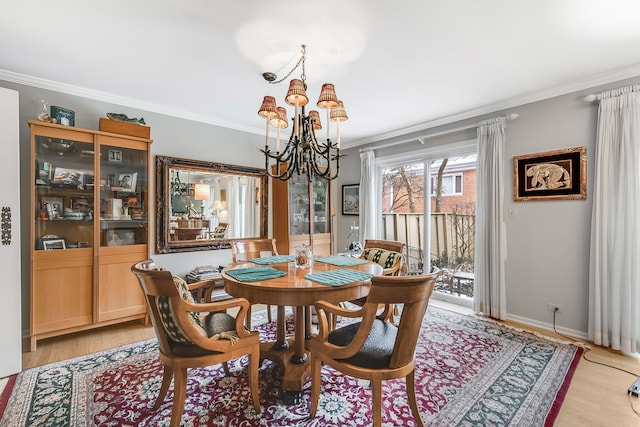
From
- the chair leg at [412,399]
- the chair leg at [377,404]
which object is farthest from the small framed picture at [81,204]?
the chair leg at [412,399]

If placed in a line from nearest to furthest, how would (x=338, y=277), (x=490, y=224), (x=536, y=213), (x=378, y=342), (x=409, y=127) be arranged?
(x=378, y=342) → (x=338, y=277) → (x=536, y=213) → (x=490, y=224) → (x=409, y=127)

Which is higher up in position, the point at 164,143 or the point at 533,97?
the point at 533,97

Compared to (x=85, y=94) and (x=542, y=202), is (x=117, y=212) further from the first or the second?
(x=542, y=202)

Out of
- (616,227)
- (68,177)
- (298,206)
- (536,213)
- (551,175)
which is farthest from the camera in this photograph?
(298,206)

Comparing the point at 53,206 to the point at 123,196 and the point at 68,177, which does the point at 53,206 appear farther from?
the point at 123,196

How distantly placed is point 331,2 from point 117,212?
9.53 feet

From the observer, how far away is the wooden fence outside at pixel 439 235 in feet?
12.8

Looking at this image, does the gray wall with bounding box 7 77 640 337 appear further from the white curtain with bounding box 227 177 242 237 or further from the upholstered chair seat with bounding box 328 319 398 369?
the upholstered chair seat with bounding box 328 319 398 369

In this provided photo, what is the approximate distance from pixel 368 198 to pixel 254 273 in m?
3.04

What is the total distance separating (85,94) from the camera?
9.93ft

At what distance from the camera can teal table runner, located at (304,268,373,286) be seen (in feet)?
5.79

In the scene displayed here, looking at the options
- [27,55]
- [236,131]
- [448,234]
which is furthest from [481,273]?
[27,55]

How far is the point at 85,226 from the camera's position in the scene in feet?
9.50

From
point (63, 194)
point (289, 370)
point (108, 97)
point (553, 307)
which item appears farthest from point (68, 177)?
point (553, 307)
